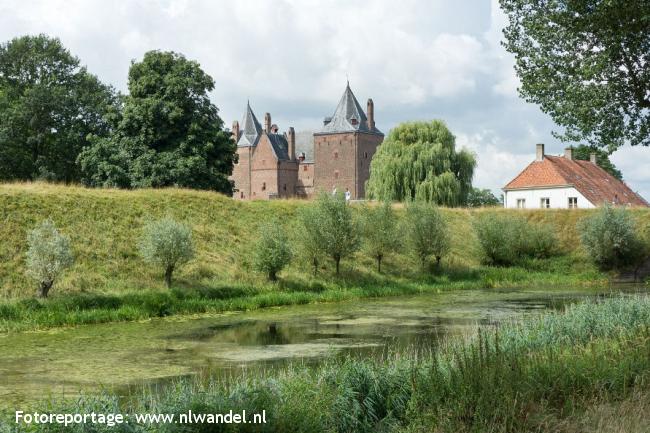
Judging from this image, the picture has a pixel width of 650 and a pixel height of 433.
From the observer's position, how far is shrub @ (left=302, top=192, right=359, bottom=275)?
99.7ft

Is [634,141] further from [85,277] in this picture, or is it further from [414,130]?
[414,130]

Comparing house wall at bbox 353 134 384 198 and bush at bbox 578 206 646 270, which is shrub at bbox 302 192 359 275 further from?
house wall at bbox 353 134 384 198

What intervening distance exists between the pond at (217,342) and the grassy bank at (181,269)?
1364mm

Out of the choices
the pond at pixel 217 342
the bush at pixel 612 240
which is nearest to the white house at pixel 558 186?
the bush at pixel 612 240

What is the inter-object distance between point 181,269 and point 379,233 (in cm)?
963

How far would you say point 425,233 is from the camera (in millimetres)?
34469

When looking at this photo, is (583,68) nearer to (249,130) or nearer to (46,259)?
(46,259)

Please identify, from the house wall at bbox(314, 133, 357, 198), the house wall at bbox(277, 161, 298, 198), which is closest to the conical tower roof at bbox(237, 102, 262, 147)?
the house wall at bbox(277, 161, 298, 198)

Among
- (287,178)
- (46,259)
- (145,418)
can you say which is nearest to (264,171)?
(287,178)

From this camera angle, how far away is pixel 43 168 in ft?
155

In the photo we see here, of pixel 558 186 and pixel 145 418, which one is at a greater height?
pixel 558 186

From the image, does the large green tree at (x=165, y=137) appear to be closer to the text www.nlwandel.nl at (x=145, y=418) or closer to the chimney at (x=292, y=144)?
the text www.nlwandel.nl at (x=145, y=418)

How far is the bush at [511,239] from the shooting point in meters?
38.2

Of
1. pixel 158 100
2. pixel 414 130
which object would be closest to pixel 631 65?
pixel 158 100
